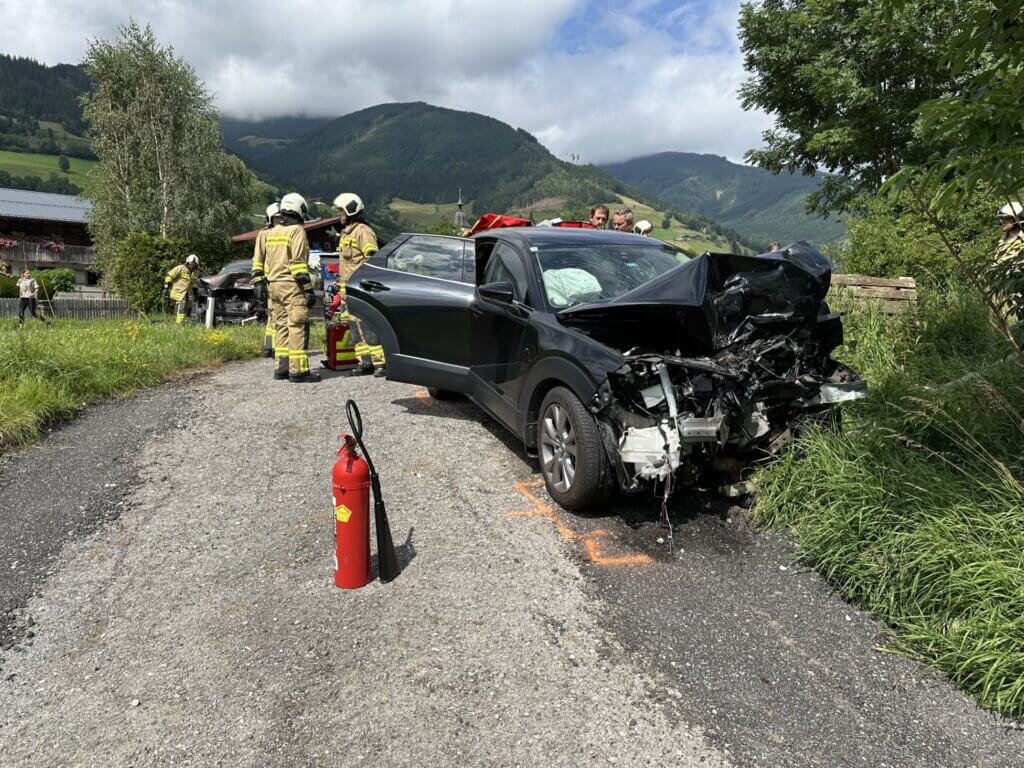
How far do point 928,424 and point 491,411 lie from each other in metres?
2.91

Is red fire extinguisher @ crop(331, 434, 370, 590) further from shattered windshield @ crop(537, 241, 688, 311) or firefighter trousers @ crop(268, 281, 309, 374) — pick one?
firefighter trousers @ crop(268, 281, 309, 374)

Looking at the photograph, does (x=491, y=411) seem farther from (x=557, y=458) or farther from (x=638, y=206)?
(x=638, y=206)

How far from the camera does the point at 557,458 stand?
3949mm

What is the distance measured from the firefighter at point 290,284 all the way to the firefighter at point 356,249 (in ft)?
1.88

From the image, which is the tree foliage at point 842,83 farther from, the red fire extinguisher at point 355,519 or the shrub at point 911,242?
the red fire extinguisher at point 355,519

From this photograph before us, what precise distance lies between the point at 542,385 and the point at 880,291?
4.73 metres

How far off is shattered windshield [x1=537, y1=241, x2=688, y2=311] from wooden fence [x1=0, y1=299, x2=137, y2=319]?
18769mm

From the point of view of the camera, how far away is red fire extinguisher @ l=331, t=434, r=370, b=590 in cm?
301

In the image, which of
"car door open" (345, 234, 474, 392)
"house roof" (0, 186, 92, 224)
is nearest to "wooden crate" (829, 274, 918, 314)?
"car door open" (345, 234, 474, 392)

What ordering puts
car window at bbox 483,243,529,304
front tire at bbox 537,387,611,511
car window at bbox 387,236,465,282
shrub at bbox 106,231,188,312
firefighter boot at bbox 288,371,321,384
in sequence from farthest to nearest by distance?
shrub at bbox 106,231,188,312
firefighter boot at bbox 288,371,321,384
car window at bbox 387,236,465,282
car window at bbox 483,243,529,304
front tire at bbox 537,387,611,511

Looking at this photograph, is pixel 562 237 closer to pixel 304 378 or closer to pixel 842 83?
pixel 304 378

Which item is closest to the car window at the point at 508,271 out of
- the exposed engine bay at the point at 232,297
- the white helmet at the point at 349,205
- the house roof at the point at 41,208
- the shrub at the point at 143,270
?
the white helmet at the point at 349,205

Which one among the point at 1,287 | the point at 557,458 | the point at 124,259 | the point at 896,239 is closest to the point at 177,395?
the point at 557,458

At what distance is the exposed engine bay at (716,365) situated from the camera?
3416 millimetres
